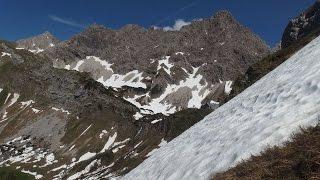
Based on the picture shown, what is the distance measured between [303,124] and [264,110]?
400 cm

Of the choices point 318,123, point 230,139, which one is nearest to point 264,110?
point 230,139

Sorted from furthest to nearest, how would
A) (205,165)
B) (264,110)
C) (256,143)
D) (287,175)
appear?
(264,110) → (205,165) → (256,143) → (287,175)

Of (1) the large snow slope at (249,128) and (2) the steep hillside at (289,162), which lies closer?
(2) the steep hillside at (289,162)

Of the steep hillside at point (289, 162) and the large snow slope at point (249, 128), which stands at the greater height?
the large snow slope at point (249, 128)

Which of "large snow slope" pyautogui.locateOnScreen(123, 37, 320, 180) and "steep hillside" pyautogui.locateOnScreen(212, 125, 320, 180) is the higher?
"large snow slope" pyautogui.locateOnScreen(123, 37, 320, 180)

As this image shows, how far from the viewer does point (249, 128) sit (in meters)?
16.5

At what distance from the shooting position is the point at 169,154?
22.0 meters

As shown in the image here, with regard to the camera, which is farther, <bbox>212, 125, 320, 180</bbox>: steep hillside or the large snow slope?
the large snow slope

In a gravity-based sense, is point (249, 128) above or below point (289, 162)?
above

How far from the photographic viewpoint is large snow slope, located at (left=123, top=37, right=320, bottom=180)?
14.4m

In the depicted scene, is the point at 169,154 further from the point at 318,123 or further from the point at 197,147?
the point at 318,123

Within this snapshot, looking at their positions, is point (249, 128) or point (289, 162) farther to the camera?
point (249, 128)

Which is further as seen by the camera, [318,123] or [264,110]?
[264,110]

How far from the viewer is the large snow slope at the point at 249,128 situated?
14.4 metres
